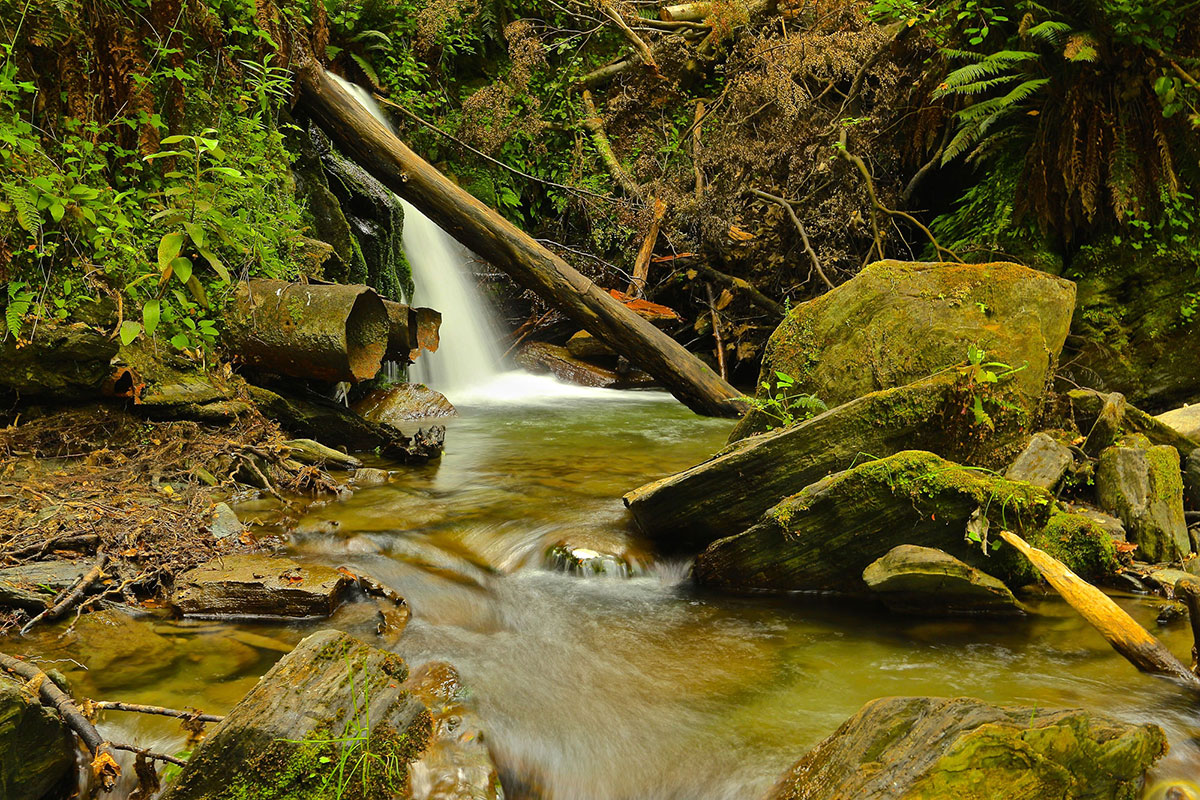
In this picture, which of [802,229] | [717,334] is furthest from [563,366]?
[802,229]

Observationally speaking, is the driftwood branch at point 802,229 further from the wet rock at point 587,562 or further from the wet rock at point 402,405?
the wet rock at point 587,562

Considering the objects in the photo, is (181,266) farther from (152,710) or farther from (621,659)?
(621,659)

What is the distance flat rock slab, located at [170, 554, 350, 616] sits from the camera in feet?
11.1

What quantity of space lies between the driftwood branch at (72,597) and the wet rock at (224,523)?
25.4 inches

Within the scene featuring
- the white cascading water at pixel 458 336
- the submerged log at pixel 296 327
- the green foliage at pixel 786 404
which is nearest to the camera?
the green foliage at pixel 786 404

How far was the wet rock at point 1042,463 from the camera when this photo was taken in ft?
13.8

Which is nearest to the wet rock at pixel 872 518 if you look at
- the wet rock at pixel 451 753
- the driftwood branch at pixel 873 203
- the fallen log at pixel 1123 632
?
the fallen log at pixel 1123 632

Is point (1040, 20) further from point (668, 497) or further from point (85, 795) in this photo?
point (85, 795)

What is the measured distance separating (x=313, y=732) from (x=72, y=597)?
1.73m

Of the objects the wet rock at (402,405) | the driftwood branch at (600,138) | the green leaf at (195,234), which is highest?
the driftwood branch at (600,138)

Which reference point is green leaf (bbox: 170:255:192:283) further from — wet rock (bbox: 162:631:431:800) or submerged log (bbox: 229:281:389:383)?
submerged log (bbox: 229:281:389:383)

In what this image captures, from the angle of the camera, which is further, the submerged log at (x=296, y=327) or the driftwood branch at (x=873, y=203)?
the driftwood branch at (x=873, y=203)

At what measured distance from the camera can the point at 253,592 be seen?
3428 mm

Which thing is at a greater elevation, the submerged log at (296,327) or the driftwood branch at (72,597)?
the submerged log at (296,327)
